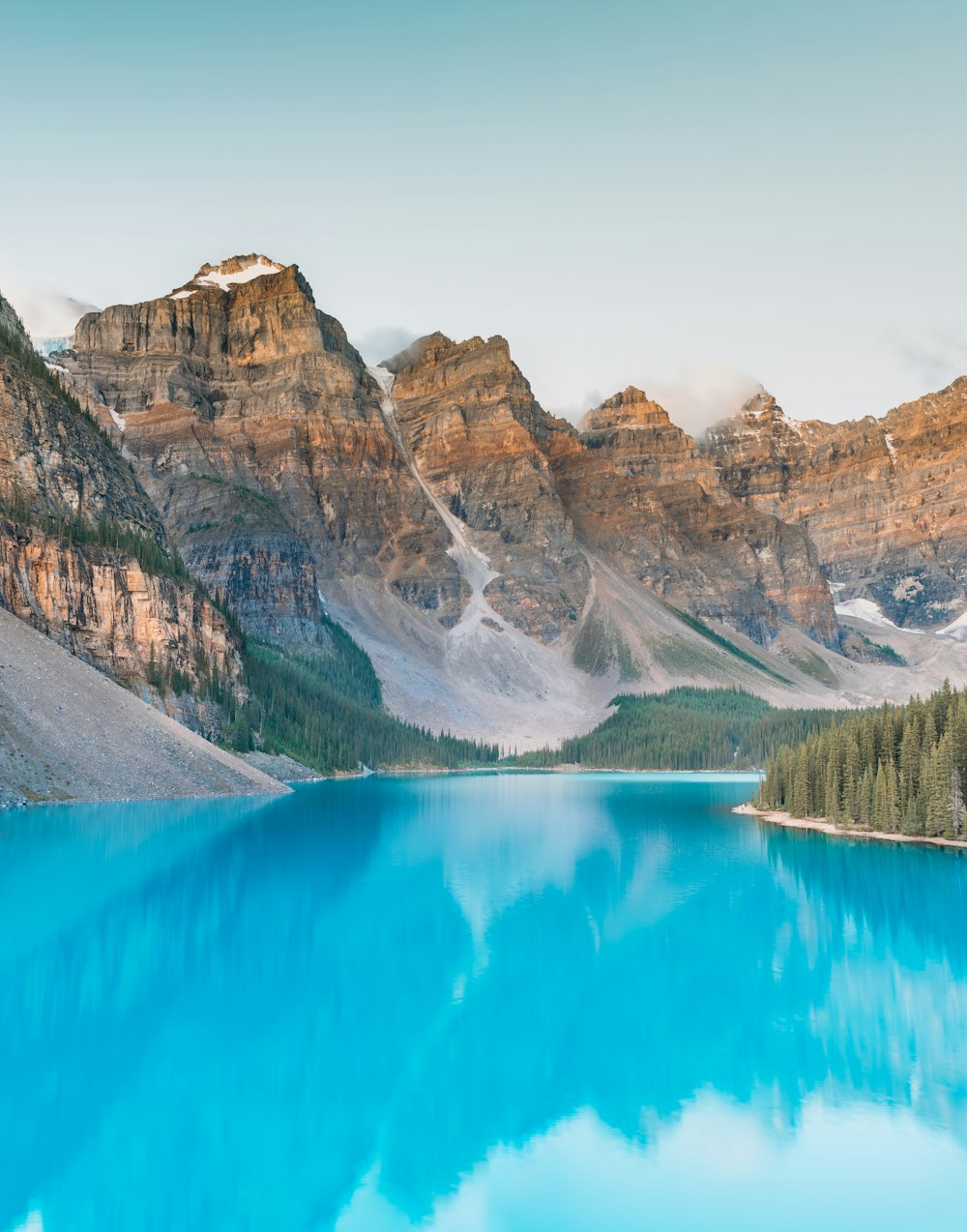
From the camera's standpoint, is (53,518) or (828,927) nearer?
(828,927)

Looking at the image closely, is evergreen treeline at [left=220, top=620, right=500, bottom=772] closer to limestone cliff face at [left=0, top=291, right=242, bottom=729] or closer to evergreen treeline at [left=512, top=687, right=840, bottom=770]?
limestone cliff face at [left=0, top=291, right=242, bottom=729]

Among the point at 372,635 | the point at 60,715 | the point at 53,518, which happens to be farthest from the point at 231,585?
the point at 60,715

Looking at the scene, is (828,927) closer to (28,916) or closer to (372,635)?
(28,916)

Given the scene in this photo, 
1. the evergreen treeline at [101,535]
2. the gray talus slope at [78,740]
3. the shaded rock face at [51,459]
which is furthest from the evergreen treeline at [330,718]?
the gray talus slope at [78,740]

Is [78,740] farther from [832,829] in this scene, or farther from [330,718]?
[330,718]

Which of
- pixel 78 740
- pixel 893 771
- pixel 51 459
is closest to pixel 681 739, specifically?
pixel 893 771

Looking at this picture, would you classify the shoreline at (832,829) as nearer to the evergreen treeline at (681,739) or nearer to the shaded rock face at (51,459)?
the shaded rock face at (51,459)
